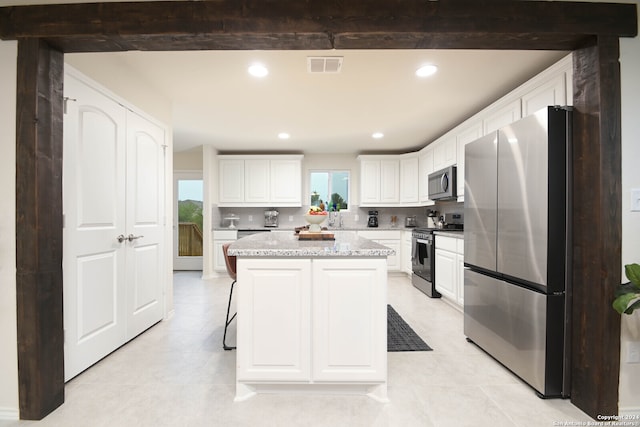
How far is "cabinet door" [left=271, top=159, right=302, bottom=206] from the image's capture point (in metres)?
6.07

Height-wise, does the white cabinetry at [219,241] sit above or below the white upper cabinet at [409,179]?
below

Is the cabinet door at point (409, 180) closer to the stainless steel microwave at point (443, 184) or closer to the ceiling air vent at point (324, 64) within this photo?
the stainless steel microwave at point (443, 184)

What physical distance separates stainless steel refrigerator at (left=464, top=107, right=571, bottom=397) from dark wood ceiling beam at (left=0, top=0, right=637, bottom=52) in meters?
0.50

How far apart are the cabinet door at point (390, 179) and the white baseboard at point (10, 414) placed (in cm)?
543

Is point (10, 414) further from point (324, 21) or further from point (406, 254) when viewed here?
point (406, 254)

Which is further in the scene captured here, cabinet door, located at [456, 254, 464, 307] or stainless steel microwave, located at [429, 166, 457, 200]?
stainless steel microwave, located at [429, 166, 457, 200]

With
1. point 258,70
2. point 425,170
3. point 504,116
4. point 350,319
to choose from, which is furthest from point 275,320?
point 425,170

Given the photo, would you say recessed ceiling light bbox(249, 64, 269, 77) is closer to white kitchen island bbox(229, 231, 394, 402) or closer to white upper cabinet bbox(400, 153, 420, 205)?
white kitchen island bbox(229, 231, 394, 402)

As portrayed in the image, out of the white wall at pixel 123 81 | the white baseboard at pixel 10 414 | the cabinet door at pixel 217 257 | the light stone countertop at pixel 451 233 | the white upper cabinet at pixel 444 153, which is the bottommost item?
the white baseboard at pixel 10 414

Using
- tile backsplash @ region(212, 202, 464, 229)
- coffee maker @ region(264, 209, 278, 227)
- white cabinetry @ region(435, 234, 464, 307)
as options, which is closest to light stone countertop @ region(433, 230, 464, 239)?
white cabinetry @ region(435, 234, 464, 307)

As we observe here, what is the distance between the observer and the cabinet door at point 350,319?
6.09ft

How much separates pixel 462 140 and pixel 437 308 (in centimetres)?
215

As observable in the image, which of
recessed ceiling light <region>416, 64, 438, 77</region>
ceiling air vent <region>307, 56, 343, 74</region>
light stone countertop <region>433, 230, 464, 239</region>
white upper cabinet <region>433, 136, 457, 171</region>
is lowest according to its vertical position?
light stone countertop <region>433, 230, 464, 239</region>

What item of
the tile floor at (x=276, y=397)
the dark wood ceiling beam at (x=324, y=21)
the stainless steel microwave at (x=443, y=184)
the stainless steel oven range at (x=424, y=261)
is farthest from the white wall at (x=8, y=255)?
the stainless steel microwave at (x=443, y=184)
